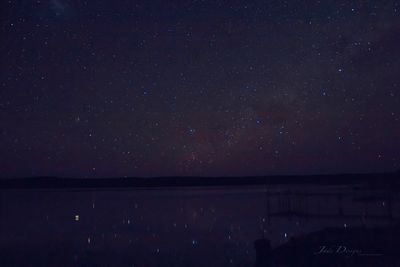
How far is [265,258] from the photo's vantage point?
21766 mm

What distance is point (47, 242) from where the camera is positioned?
1614 inches

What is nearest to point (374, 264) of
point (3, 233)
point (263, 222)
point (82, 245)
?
point (82, 245)

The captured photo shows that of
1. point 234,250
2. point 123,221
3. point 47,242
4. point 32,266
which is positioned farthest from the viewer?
point 123,221

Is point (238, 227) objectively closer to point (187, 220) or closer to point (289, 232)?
point (289, 232)

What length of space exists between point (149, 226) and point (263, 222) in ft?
44.9

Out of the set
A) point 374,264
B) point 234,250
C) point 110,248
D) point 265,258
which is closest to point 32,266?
point 110,248

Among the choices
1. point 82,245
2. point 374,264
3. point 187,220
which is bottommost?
point 374,264

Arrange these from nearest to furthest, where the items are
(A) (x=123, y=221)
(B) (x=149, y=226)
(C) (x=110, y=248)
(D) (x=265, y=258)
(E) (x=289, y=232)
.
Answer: (D) (x=265, y=258)
(C) (x=110, y=248)
(E) (x=289, y=232)
(B) (x=149, y=226)
(A) (x=123, y=221)

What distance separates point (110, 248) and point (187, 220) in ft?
81.1

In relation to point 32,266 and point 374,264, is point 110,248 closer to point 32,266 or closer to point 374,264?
point 32,266

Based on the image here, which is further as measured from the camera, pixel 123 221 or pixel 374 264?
pixel 123 221

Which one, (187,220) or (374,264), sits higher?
(187,220)

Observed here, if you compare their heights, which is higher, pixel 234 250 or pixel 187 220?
pixel 187 220

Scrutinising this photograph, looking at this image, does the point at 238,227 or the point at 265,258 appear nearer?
the point at 265,258
